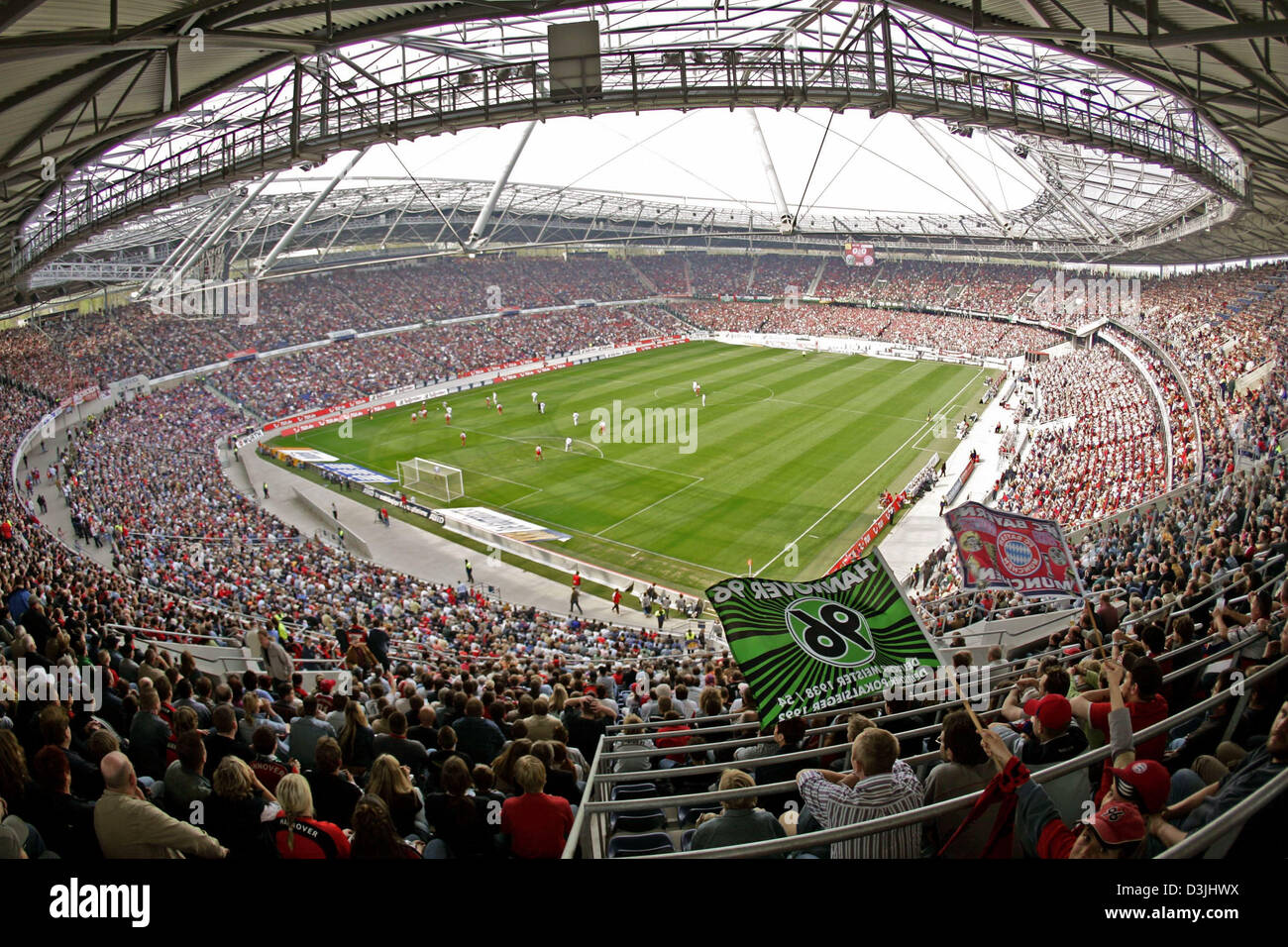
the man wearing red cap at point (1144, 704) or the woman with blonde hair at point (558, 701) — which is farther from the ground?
the man wearing red cap at point (1144, 704)

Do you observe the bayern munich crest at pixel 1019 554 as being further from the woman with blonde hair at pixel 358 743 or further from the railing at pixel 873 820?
the woman with blonde hair at pixel 358 743

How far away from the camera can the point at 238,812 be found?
16.5ft

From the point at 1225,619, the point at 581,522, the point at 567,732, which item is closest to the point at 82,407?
the point at 581,522

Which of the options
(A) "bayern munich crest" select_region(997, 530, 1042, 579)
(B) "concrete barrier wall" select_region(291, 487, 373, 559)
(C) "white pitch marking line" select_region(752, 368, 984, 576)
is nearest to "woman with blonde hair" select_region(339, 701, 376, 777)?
(A) "bayern munich crest" select_region(997, 530, 1042, 579)

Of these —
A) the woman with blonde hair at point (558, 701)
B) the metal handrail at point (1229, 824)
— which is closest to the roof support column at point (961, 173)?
the woman with blonde hair at point (558, 701)

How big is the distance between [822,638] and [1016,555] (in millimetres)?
7120

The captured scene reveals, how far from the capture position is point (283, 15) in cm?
1375

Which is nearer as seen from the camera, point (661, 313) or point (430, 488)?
point (430, 488)

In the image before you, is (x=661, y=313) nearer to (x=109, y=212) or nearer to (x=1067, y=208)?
(x=1067, y=208)

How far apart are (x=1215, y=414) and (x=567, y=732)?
99.6 feet

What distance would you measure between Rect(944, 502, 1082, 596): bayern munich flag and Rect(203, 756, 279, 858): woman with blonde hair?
35.1 feet

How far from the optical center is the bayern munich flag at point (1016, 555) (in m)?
12.6

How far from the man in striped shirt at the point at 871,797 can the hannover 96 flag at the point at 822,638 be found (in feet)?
4.10

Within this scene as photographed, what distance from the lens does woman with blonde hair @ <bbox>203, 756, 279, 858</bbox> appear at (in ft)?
16.4
